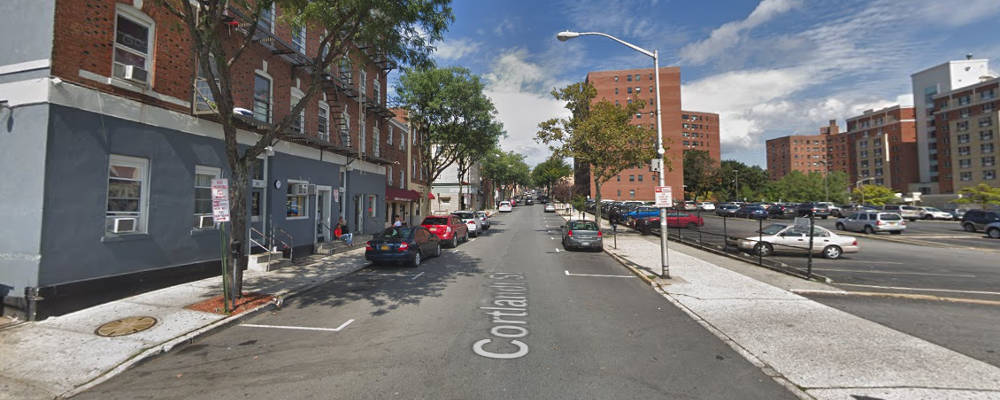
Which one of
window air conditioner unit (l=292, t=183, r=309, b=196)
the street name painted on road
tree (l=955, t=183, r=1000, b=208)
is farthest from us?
tree (l=955, t=183, r=1000, b=208)

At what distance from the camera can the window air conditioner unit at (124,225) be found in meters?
8.16

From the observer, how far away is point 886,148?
92.4 meters

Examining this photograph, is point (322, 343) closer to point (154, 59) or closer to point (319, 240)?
point (154, 59)

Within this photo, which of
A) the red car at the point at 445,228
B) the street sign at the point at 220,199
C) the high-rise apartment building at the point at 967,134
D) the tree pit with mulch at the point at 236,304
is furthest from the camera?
the high-rise apartment building at the point at 967,134

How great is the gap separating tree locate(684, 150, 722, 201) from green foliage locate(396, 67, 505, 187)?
68.4m

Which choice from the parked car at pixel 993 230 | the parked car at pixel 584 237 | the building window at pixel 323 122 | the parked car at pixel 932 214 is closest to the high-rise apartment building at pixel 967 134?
the parked car at pixel 932 214

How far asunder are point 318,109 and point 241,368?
44.4 ft

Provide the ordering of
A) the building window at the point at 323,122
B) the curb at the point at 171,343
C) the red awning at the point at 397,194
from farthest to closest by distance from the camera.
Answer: the red awning at the point at 397,194, the building window at the point at 323,122, the curb at the point at 171,343

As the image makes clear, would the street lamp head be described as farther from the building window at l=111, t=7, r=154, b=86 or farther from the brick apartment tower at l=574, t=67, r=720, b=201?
the brick apartment tower at l=574, t=67, r=720, b=201

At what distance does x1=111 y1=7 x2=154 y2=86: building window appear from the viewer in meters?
8.42

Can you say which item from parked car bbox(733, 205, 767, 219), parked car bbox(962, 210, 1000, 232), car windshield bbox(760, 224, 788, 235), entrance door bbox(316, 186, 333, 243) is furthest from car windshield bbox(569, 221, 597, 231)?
parked car bbox(733, 205, 767, 219)

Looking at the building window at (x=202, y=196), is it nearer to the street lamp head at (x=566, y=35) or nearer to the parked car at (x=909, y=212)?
the street lamp head at (x=566, y=35)

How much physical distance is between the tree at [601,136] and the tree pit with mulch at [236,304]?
63.0ft

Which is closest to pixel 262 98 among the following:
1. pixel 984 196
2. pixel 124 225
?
pixel 124 225
